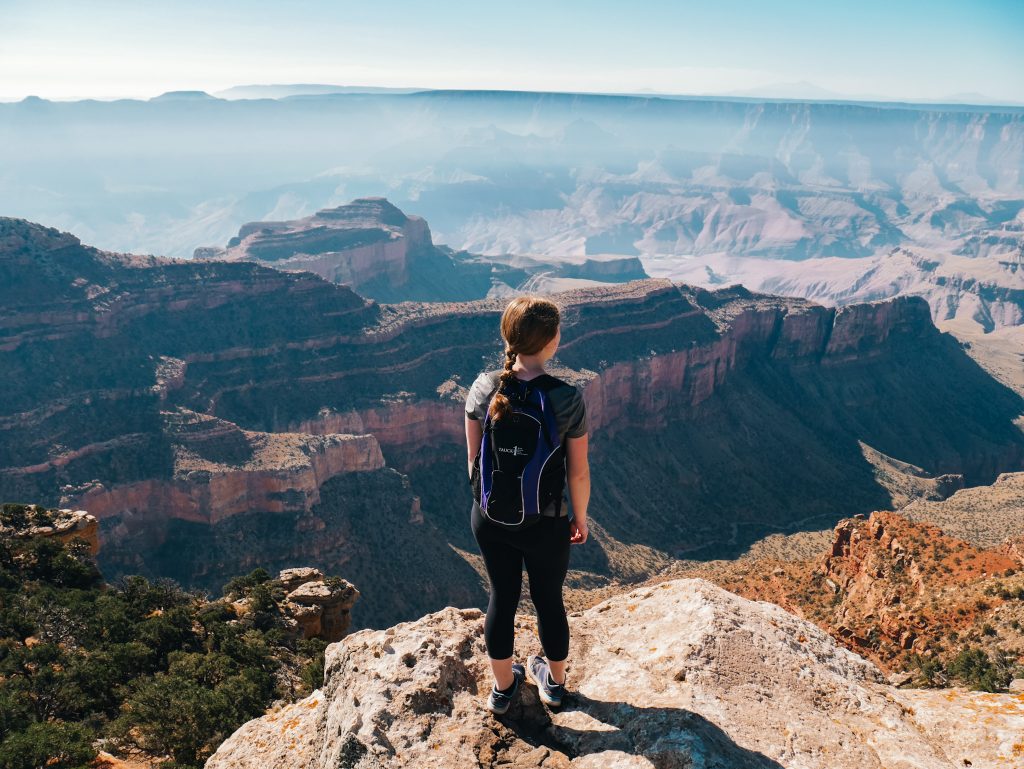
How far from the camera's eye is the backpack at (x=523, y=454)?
723 cm

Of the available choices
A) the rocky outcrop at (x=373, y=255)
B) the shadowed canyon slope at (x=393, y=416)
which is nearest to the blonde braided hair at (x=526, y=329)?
the shadowed canyon slope at (x=393, y=416)

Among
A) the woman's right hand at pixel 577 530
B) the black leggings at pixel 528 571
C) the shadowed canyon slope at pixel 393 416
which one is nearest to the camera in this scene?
the black leggings at pixel 528 571

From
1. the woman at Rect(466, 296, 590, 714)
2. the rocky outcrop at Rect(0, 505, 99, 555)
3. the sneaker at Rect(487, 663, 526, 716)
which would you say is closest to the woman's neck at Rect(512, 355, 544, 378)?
the woman at Rect(466, 296, 590, 714)

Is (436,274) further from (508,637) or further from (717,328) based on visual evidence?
(508,637)

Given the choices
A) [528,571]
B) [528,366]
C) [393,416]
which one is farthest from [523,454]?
[393,416]

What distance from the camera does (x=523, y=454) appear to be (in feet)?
A: 23.8

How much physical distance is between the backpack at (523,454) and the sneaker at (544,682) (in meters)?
2.03

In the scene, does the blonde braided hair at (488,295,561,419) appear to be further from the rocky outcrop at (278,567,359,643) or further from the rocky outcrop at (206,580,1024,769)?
the rocky outcrop at (278,567,359,643)

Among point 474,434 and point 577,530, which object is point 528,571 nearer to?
point 577,530

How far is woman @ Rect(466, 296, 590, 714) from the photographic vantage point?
287 inches

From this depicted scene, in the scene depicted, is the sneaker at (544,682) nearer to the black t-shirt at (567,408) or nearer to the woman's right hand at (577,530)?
the woman's right hand at (577,530)

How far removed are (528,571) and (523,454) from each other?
142cm

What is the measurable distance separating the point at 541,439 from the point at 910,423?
90.8 meters

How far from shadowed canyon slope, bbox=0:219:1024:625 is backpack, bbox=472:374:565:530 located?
38.8 meters
